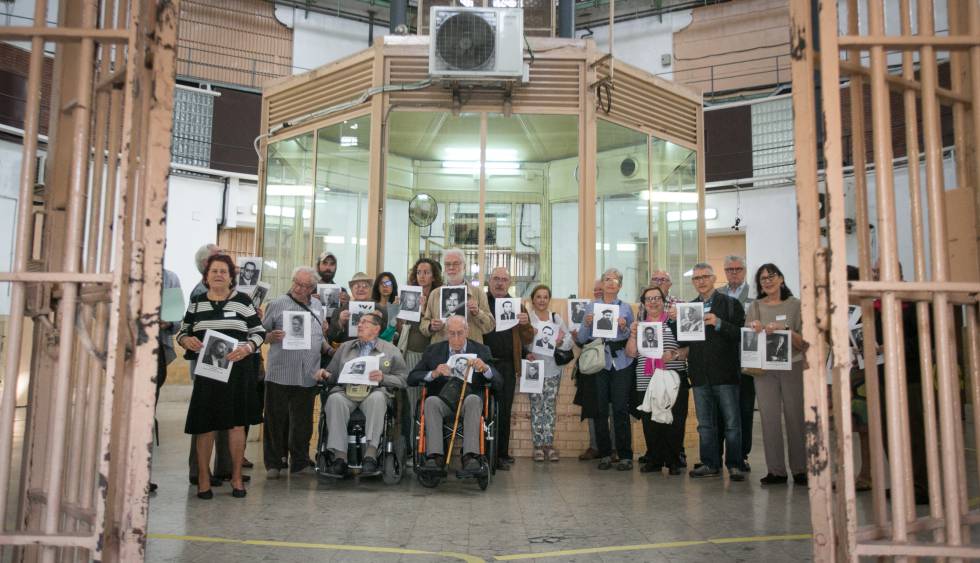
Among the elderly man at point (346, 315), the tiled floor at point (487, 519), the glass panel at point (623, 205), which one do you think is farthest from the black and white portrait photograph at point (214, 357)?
the glass panel at point (623, 205)

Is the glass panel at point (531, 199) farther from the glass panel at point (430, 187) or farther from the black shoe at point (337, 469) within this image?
the black shoe at point (337, 469)

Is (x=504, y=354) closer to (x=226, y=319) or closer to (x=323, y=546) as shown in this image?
(x=226, y=319)

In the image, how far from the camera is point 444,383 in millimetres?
5707

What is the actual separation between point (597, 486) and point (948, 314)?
3.16 m

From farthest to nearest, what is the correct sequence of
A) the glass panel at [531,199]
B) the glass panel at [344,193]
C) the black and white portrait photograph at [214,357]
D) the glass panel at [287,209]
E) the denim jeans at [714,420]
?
the glass panel at [287,209], the glass panel at [344,193], the glass panel at [531,199], the denim jeans at [714,420], the black and white portrait photograph at [214,357]

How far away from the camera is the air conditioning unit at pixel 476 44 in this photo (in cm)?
766

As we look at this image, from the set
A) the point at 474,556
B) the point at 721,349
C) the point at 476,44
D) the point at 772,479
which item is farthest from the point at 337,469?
the point at 476,44

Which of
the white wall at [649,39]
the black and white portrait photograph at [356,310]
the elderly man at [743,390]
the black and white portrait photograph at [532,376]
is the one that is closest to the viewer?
the elderly man at [743,390]

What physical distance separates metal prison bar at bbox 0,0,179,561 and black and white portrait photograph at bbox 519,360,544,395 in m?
4.05

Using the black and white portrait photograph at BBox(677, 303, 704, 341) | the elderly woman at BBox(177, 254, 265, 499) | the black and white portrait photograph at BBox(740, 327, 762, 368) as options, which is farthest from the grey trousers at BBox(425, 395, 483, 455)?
the black and white portrait photograph at BBox(740, 327, 762, 368)

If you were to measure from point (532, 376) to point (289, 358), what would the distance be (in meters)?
2.07

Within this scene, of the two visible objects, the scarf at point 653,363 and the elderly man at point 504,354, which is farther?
the elderly man at point 504,354

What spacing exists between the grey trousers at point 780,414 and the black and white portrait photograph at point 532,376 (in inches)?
70.8

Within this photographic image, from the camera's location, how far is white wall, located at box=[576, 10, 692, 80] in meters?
15.8
